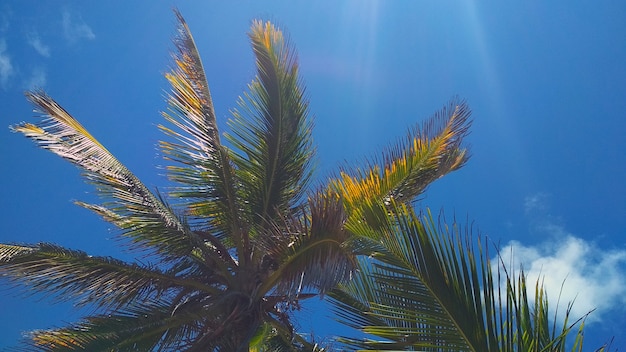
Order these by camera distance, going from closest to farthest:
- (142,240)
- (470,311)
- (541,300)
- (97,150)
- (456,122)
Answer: (470,311) → (541,300) → (97,150) → (142,240) → (456,122)

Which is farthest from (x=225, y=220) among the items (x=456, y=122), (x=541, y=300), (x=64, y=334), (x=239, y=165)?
(x=541, y=300)

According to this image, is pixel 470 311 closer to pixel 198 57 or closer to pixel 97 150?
pixel 97 150

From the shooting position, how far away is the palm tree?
8.08m

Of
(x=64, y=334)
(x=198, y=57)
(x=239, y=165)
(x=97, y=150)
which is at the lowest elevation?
(x=64, y=334)

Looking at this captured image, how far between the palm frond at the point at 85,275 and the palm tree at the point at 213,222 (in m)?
0.01

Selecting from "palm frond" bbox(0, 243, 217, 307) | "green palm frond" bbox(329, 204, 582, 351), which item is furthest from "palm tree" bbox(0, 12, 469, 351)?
"green palm frond" bbox(329, 204, 582, 351)

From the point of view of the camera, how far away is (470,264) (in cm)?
392

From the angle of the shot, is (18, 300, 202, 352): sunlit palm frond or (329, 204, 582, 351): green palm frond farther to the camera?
(18, 300, 202, 352): sunlit palm frond

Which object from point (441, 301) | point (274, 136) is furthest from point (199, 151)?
point (441, 301)

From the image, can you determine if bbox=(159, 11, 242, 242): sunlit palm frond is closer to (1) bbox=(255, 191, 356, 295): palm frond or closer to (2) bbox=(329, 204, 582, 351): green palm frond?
(1) bbox=(255, 191, 356, 295): palm frond

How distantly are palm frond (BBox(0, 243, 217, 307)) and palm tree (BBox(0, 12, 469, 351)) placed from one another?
0.05ft

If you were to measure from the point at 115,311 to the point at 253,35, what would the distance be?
440 centimetres

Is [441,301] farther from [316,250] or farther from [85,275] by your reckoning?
[85,275]

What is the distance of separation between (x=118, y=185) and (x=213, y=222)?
1819mm
